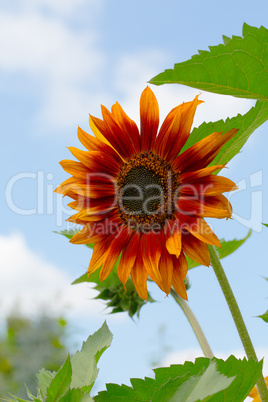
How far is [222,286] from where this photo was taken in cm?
72

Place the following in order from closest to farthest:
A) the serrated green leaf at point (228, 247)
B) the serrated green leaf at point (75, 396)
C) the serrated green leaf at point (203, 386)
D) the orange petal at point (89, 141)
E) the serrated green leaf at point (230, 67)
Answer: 1. the serrated green leaf at point (203, 386)
2. the serrated green leaf at point (75, 396)
3. the serrated green leaf at point (230, 67)
4. the orange petal at point (89, 141)
5. the serrated green leaf at point (228, 247)

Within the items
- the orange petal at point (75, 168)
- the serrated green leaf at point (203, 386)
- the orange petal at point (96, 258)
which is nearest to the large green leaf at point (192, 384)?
the serrated green leaf at point (203, 386)

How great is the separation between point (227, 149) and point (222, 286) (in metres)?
0.22

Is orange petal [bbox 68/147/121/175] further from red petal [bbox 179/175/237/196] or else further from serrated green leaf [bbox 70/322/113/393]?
serrated green leaf [bbox 70/322/113/393]

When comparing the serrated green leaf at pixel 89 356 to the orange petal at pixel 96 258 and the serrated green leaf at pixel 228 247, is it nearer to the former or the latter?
the orange petal at pixel 96 258

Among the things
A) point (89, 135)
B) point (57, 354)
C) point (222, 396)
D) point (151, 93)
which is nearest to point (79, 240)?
point (89, 135)

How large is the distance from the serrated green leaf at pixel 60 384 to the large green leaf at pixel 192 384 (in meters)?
0.06

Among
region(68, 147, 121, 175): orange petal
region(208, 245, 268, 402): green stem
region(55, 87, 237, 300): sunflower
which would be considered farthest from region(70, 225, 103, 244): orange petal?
region(208, 245, 268, 402): green stem

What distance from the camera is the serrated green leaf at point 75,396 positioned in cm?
52

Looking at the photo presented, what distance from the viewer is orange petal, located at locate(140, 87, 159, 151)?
34.1 inches

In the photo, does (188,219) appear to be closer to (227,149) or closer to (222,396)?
(227,149)

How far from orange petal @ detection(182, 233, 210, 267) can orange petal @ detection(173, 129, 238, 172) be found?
12cm

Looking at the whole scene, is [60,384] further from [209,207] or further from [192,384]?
[209,207]

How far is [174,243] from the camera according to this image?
32.0 inches
